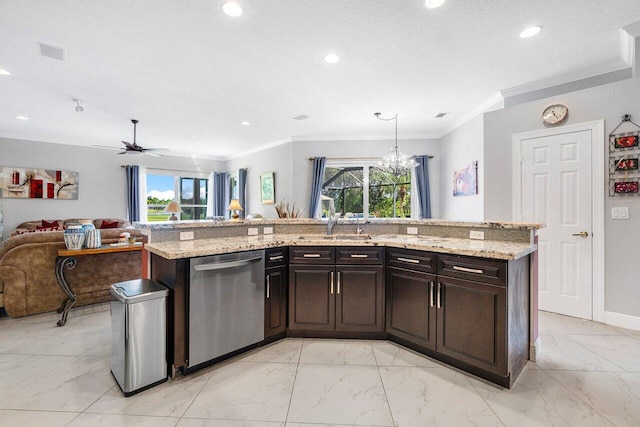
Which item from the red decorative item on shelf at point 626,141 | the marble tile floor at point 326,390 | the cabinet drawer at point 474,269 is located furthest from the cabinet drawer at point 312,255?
A: the red decorative item on shelf at point 626,141

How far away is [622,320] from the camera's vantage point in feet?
9.37

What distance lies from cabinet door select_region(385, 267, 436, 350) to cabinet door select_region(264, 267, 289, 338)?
924 mm

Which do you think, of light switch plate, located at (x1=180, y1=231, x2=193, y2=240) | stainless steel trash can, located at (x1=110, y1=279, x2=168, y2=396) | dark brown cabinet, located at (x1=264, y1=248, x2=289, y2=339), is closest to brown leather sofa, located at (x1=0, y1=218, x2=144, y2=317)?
light switch plate, located at (x1=180, y1=231, x2=193, y2=240)

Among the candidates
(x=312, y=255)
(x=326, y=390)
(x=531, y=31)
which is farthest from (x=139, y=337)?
(x=531, y=31)

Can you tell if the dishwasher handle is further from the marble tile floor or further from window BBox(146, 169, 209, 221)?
window BBox(146, 169, 209, 221)

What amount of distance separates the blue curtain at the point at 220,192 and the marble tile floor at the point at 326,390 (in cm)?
591

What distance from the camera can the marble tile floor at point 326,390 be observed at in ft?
5.37

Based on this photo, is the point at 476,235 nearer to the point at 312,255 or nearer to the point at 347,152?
the point at 312,255

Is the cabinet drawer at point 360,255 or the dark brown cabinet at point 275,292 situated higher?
the cabinet drawer at point 360,255

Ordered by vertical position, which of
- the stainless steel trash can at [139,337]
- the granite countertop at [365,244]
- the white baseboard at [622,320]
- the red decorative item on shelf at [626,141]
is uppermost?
the red decorative item on shelf at [626,141]

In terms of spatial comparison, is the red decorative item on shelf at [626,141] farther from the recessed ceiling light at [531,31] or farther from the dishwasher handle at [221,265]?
the dishwasher handle at [221,265]

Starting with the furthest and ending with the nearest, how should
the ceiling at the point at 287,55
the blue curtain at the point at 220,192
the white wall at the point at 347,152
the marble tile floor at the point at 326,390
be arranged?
the blue curtain at the point at 220,192
the white wall at the point at 347,152
the ceiling at the point at 287,55
the marble tile floor at the point at 326,390

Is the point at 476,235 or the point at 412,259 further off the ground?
the point at 476,235

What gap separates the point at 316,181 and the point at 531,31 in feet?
13.8
